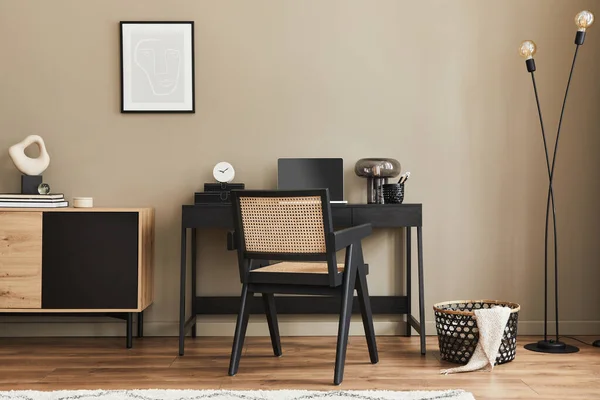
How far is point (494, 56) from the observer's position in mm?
3969

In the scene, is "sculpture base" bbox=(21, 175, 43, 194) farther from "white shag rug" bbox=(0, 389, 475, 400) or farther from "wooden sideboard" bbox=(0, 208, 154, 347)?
"white shag rug" bbox=(0, 389, 475, 400)

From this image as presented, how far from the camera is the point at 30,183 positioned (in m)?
3.80

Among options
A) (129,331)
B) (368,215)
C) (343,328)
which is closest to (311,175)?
(368,215)

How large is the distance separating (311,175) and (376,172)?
15.0 inches

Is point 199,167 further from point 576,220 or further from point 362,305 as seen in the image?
point 576,220

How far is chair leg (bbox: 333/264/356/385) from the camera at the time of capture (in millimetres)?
2840

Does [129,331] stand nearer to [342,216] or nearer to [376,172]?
[342,216]

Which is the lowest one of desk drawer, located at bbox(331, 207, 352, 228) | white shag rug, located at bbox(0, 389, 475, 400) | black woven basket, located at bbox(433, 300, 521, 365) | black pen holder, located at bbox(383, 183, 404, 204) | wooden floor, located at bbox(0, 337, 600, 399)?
wooden floor, located at bbox(0, 337, 600, 399)

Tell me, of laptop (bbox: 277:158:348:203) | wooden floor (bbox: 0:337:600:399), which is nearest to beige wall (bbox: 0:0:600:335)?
laptop (bbox: 277:158:348:203)

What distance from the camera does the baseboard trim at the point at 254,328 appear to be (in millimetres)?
3955

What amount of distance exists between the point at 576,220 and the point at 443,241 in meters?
0.79

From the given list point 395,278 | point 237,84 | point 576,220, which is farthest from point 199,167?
point 576,220

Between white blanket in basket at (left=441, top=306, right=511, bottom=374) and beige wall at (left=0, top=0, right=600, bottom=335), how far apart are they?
2.87ft

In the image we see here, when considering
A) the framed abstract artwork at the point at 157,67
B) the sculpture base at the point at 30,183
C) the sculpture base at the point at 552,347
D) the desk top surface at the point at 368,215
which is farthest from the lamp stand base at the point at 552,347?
the sculpture base at the point at 30,183
